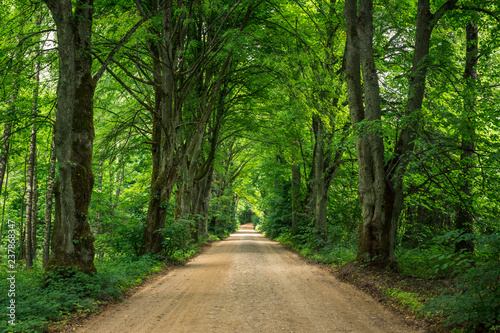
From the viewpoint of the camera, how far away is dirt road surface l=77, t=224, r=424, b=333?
4875mm

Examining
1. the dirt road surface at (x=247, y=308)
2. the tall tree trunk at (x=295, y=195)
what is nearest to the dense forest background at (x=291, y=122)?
the dirt road surface at (x=247, y=308)

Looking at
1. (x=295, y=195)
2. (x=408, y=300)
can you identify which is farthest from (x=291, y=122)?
(x=408, y=300)

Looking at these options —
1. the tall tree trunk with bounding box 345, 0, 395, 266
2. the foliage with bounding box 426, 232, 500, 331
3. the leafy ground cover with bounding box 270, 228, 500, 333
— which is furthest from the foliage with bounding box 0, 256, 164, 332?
the tall tree trunk with bounding box 345, 0, 395, 266

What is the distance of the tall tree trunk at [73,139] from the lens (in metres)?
6.26

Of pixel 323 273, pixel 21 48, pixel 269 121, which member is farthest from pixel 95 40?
pixel 269 121

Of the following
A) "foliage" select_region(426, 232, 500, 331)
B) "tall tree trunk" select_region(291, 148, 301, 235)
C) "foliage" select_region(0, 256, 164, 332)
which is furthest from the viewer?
"tall tree trunk" select_region(291, 148, 301, 235)

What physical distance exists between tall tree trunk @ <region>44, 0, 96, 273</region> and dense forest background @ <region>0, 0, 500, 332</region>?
28 mm

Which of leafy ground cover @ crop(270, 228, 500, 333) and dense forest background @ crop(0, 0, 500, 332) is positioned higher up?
dense forest background @ crop(0, 0, 500, 332)

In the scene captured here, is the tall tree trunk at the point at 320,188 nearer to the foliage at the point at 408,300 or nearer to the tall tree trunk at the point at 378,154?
the tall tree trunk at the point at 378,154

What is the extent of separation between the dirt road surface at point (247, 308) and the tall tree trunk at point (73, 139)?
61.4 inches

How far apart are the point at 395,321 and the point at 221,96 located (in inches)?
559

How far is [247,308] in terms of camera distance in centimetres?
588

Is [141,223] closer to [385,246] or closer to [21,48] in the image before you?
[21,48]

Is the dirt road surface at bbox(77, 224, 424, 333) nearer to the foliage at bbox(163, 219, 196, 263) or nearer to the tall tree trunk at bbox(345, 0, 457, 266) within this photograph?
the tall tree trunk at bbox(345, 0, 457, 266)
